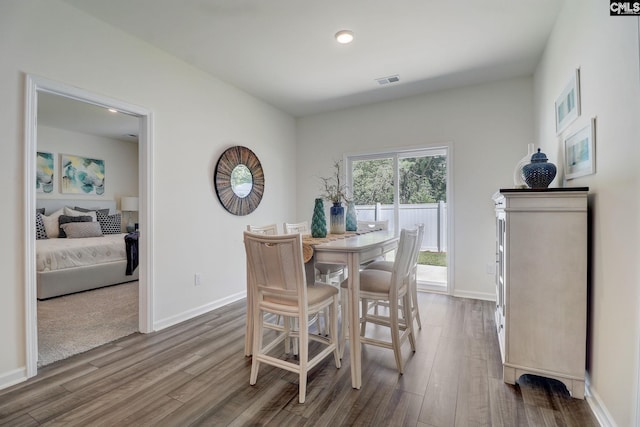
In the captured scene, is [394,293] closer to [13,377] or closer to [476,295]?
[476,295]

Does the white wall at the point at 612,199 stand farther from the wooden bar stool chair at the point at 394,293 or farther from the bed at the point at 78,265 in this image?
the bed at the point at 78,265

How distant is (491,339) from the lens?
2.53m

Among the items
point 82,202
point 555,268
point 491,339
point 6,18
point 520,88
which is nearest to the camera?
point 555,268

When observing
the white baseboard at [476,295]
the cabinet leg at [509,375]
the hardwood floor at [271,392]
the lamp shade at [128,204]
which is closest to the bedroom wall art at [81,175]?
the lamp shade at [128,204]

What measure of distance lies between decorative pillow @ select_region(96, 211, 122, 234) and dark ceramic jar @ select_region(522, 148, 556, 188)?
6.50 meters

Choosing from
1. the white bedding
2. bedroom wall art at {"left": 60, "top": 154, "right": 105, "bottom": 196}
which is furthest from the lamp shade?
the white bedding

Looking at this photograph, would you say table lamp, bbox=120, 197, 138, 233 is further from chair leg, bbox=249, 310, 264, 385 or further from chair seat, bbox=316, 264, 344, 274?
chair leg, bbox=249, 310, 264, 385

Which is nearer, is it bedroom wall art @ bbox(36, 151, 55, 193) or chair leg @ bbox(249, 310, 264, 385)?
chair leg @ bbox(249, 310, 264, 385)

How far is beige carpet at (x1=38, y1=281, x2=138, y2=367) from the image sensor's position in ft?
7.98

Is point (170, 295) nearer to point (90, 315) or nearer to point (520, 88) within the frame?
point (90, 315)

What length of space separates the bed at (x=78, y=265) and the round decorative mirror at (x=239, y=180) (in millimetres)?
2173

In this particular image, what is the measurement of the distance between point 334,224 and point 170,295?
1758 millimetres

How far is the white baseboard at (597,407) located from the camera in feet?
4.78

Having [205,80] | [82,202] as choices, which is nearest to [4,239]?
[205,80]
